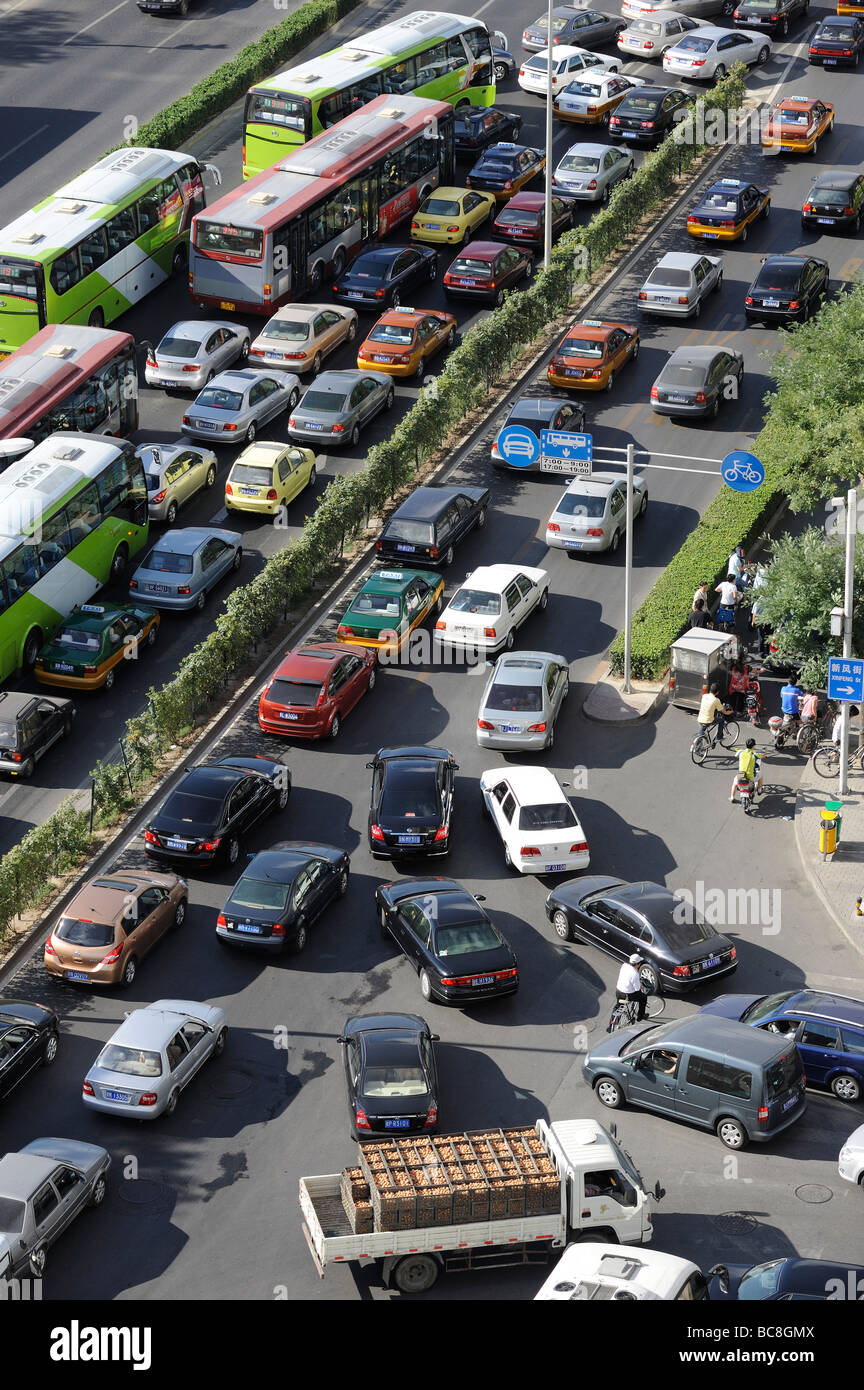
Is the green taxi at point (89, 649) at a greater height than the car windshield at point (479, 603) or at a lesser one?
lesser

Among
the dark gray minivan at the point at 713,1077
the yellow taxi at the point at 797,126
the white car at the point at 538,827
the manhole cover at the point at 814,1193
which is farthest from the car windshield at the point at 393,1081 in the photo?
the yellow taxi at the point at 797,126

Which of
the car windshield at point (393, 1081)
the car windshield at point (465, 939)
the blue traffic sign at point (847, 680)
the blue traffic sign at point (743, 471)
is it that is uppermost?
the blue traffic sign at point (743, 471)

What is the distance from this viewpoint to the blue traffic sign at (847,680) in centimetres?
3500

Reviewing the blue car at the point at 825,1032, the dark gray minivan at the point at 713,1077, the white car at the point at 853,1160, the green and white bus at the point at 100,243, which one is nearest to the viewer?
the white car at the point at 853,1160

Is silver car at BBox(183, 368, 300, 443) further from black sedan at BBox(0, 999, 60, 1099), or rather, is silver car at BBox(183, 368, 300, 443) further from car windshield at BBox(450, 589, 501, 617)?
black sedan at BBox(0, 999, 60, 1099)

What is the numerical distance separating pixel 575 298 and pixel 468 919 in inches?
1105

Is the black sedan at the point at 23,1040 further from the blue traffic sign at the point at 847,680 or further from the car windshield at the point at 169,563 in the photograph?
the blue traffic sign at the point at 847,680

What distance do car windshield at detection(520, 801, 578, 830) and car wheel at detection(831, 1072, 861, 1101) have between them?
7.29 metres

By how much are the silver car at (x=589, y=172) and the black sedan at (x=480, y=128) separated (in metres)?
3.28

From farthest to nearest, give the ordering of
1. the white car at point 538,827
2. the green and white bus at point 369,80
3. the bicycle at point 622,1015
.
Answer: the green and white bus at point 369,80 → the white car at point 538,827 → the bicycle at point 622,1015

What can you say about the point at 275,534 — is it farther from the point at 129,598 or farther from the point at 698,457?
the point at 698,457

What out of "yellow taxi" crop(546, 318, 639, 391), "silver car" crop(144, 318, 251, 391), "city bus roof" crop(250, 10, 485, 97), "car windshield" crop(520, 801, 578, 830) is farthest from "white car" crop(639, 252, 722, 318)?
"car windshield" crop(520, 801, 578, 830)

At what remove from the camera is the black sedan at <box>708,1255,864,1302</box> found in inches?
868

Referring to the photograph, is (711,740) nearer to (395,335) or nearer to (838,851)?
(838,851)
